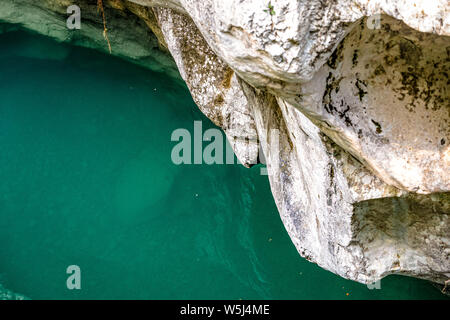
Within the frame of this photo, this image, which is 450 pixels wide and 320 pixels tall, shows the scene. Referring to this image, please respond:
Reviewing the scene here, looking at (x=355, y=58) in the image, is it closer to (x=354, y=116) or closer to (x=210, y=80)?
(x=354, y=116)

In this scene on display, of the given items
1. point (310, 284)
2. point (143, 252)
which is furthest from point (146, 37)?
point (310, 284)

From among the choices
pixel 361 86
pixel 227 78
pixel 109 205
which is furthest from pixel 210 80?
pixel 109 205

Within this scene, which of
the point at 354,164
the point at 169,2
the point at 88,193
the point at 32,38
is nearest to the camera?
the point at 354,164

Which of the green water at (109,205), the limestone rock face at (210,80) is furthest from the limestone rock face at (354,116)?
the green water at (109,205)

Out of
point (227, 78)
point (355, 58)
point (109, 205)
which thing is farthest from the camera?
point (109, 205)

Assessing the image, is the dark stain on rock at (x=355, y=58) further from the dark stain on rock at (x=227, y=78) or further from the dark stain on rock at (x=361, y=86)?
the dark stain on rock at (x=227, y=78)

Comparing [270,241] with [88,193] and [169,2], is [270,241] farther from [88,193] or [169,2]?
[169,2]

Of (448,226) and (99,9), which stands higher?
(99,9)
